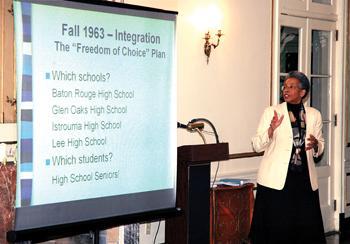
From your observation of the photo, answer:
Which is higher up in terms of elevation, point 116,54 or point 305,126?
point 116,54

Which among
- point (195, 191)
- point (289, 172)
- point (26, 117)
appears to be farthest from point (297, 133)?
point (26, 117)

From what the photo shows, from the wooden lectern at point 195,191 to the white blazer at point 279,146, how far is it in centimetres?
76

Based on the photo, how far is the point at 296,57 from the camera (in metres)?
6.00

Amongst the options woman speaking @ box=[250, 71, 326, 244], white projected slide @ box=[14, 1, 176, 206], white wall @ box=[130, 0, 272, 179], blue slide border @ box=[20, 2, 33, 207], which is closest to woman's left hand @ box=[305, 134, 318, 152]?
woman speaking @ box=[250, 71, 326, 244]

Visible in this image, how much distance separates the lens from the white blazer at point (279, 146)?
15.1 feet

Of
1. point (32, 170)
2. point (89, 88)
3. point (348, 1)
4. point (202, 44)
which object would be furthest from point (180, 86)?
point (348, 1)

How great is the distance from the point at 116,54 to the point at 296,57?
3.26 metres

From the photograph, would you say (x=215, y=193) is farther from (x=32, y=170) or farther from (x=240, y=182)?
(x=32, y=170)

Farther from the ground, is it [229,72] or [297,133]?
[229,72]

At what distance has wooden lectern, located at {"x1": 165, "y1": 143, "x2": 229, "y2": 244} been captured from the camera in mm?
3861

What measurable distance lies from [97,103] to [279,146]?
2022mm

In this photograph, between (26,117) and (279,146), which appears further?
(279,146)

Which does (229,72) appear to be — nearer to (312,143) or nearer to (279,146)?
(279,146)

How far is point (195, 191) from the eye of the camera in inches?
153
